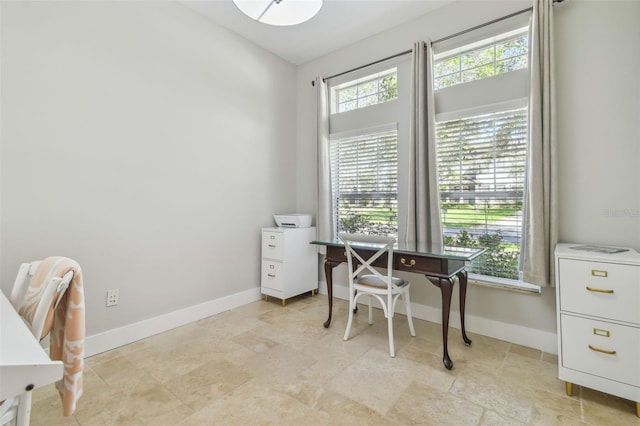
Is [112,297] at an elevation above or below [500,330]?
above

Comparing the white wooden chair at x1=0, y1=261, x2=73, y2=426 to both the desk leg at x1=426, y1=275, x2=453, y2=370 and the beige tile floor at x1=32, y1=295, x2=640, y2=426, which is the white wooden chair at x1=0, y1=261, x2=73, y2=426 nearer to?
the beige tile floor at x1=32, y1=295, x2=640, y2=426

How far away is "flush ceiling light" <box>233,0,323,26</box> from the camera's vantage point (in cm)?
195

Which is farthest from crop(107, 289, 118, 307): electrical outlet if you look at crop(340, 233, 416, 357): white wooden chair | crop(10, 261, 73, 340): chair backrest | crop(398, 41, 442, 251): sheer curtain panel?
crop(398, 41, 442, 251): sheer curtain panel

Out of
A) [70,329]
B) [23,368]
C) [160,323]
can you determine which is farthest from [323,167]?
[23,368]

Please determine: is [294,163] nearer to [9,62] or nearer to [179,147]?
[179,147]

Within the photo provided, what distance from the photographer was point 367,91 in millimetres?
3260

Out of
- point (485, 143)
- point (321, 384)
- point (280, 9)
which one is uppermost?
point (280, 9)

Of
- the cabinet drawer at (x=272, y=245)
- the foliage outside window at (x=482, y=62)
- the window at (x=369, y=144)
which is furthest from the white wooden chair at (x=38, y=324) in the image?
the foliage outside window at (x=482, y=62)

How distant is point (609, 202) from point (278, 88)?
129 inches

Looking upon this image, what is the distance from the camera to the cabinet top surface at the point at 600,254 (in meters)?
1.53

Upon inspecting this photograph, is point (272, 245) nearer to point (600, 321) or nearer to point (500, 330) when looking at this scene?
point (500, 330)

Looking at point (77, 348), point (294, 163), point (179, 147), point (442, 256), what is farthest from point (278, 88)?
point (77, 348)

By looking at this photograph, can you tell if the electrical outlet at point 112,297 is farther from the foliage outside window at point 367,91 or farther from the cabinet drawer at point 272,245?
the foliage outside window at point 367,91

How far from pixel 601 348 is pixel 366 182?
221 centimetres
